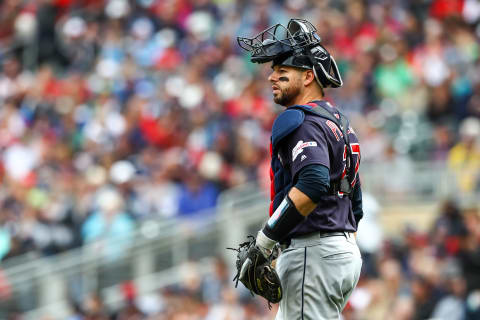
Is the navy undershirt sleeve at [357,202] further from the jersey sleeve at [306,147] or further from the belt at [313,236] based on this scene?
the jersey sleeve at [306,147]

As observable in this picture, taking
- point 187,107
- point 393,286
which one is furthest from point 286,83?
point 187,107

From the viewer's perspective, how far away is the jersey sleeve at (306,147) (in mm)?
5441

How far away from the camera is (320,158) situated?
5438mm

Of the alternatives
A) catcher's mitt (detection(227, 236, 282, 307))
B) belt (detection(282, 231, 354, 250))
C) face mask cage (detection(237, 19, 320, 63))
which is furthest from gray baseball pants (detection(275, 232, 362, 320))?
face mask cage (detection(237, 19, 320, 63))

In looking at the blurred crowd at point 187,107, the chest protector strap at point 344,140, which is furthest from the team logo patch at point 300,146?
the blurred crowd at point 187,107

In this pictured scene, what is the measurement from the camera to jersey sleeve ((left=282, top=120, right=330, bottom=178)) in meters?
5.44

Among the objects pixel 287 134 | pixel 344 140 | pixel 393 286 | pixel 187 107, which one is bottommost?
pixel 393 286

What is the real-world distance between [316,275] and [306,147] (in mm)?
702

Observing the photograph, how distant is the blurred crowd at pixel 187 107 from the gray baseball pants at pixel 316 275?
4.88 metres

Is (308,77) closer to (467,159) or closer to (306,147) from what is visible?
(306,147)

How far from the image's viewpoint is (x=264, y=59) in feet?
19.0

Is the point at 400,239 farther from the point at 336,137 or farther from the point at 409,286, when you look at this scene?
the point at 336,137

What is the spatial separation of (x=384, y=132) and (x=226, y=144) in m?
2.01

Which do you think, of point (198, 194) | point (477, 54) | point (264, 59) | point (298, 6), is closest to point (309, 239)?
point (264, 59)
